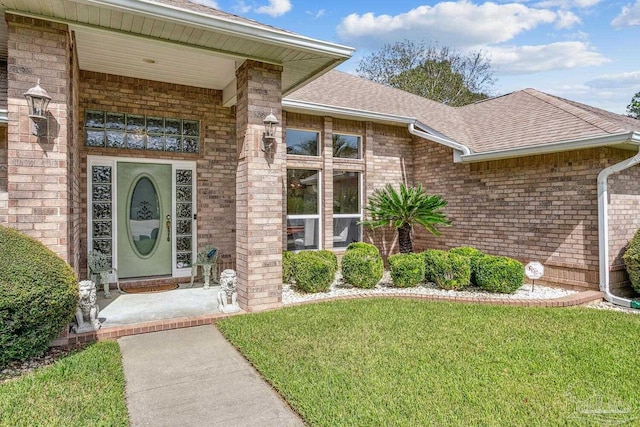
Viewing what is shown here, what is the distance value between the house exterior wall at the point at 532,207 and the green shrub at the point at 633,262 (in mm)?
262

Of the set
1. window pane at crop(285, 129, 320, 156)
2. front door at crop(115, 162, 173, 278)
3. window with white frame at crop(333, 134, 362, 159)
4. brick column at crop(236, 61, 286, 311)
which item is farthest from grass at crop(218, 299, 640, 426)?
window with white frame at crop(333, 134, 362, 159)

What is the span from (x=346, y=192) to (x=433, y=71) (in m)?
20.2

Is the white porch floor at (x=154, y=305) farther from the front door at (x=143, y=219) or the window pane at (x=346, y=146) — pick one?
the window pane at (x=346, y=146)

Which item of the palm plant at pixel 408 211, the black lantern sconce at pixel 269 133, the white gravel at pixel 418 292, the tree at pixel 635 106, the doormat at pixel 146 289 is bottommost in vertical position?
the white gravel at pixel 418 292

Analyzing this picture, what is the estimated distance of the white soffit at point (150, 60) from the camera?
16.3 feet

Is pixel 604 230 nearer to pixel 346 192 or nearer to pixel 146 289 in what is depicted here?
pixel 346 192

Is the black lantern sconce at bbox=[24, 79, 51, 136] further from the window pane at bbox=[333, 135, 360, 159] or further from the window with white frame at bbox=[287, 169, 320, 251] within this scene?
the window pane at bbox=[333, 135, 360, 159]

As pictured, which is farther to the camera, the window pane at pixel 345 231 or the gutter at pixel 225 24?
the window pane at pixel 345 231

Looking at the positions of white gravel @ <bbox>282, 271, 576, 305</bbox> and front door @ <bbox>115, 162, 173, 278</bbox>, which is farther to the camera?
front door @ <bbox>115, 162, 173, 278</bbox>

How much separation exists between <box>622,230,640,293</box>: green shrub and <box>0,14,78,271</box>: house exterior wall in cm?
865

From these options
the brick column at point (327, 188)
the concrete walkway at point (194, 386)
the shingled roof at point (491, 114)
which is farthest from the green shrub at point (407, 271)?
the concrete walkway at point (194, 386)

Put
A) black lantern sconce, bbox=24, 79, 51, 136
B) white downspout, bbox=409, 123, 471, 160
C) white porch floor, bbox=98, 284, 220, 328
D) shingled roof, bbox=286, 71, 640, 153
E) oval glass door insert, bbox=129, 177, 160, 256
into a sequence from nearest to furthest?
black lantern sconce, bbox=24, 79, 51, 136 < white porch floor, bbox=98, 284, 220, 328 < oval glass door insert, bbox=129, 177, 160, 256 < shingled roof, bbox=286, 71, 640, 153 < white downspout, bbox=409, 123, 471, 160

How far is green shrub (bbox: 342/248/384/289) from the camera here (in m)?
6.93

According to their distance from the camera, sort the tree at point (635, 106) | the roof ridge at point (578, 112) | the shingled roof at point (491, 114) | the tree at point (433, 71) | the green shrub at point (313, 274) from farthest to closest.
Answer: the tree at point (635, 106) < the tree at point (433, 71) < the shingled roof at point (491, 114) < the roof ridge at point (578, 112) < the green shrub at point (313, 274)
